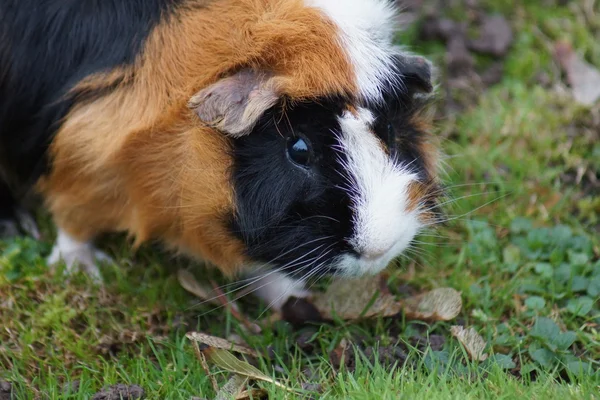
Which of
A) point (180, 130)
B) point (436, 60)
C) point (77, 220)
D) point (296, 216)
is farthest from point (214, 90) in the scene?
point (436, 60)

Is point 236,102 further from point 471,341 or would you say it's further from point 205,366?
point 471,341

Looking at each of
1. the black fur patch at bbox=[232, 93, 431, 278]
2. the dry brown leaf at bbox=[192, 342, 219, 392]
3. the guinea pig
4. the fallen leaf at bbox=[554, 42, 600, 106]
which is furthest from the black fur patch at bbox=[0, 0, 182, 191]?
the fallen leaf at bbox=[554, 42, 600, 106]

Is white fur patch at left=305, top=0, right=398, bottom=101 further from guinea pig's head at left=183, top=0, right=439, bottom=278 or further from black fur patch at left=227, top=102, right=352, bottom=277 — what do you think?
black fur patch at left=227, top=102, right=352, bottom=277

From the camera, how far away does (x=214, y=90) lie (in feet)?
6.84

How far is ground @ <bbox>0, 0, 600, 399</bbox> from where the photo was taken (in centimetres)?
229

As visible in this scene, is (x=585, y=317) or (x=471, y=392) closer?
(x=471, y=392)

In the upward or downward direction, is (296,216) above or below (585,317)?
above

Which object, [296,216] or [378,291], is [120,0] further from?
[378,291]

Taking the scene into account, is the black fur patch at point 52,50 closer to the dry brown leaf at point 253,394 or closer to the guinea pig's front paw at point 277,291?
the guinea pig's front paw at point 277,291

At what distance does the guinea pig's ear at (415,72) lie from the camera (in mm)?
2240

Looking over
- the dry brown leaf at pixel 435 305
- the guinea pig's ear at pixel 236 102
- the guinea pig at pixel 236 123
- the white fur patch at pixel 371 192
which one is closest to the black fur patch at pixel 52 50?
the guinea pig at pixel 236 123

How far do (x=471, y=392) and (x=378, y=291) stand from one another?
61 cm

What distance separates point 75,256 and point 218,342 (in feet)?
2.53

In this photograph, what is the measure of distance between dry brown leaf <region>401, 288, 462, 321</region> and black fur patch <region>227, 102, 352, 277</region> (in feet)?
1.85
